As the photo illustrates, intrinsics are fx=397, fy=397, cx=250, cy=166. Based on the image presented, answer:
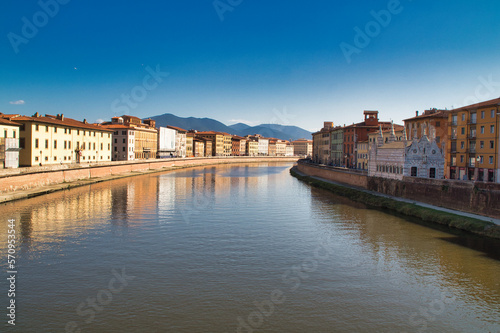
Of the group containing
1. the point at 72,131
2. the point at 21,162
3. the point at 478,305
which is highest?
the point at 72,131

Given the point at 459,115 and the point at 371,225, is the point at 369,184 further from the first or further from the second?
the point at 371,225

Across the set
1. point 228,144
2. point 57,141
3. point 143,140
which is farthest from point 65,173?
point 228,144

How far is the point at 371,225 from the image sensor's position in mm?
29562

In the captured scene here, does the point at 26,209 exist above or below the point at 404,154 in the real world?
below

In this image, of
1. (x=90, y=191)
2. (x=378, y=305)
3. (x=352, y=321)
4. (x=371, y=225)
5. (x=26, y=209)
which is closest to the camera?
(x=352, y=321)

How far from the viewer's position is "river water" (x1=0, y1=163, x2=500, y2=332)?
43.3 ft

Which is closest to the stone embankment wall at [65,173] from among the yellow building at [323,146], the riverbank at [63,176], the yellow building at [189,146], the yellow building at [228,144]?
the riverbank at [63,176]

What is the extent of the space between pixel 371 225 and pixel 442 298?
14.2 meters

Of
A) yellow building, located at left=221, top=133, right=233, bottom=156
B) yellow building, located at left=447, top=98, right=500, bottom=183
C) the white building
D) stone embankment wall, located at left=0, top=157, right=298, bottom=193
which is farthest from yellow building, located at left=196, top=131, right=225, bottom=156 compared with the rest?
yellow building, located at left=447, top=98, right=500, bottom=183

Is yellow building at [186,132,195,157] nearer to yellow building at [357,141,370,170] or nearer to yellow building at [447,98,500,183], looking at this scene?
yellow building at [357,141,370,170]

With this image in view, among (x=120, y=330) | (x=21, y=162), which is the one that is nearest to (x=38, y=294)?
(x=120, y=330)
